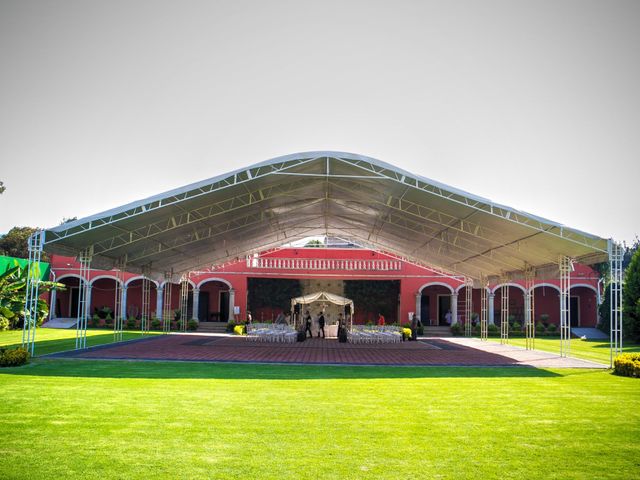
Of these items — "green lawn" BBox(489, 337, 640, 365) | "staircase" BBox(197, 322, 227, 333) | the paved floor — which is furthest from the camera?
"staircase" BBox(197, 322, 227, 333)

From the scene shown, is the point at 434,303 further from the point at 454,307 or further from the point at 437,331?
the point at 437,331

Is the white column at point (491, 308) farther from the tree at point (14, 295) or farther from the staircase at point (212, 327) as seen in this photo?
the tree at point (14, 295)

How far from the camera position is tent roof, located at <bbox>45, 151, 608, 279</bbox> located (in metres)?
15.0

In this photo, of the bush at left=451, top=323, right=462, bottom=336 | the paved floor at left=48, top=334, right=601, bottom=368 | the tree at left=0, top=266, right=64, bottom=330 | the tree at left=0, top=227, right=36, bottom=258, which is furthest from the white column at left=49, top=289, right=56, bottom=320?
the bush at left=451, top=323, right=462, bottom=336

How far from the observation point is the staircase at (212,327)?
1219 inches

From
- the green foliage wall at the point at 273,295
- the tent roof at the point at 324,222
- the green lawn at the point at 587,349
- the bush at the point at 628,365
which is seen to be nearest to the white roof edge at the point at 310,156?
the tent roof at the point at 324,222

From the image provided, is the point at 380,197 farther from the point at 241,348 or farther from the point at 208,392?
the point at 208,392

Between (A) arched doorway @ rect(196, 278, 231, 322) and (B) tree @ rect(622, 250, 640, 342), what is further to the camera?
(A) arched doorway @ rect(196, 278, 231, 322)

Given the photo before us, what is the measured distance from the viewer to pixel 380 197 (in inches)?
723

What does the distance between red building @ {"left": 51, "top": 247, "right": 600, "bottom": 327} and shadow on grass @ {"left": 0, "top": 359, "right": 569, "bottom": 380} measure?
704 inches

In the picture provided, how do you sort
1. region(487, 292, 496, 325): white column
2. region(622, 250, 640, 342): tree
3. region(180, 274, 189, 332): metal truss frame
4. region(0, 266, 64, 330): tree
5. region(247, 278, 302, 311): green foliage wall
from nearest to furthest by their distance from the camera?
region(0, 266, 64, 330): tree, region(622, 250, 640, 342): tree, region(180, 274, 189, 332): metal truss frame, region(487, 292, 496, 325): white column, region(247, 278, 302, 311): green foliage wall

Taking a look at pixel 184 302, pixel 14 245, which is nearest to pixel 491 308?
pixel 184 302

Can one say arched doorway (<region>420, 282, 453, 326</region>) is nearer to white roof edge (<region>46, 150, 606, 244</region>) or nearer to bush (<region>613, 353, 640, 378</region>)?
white roof edge (<region>46, 150, 606, 244</region>)

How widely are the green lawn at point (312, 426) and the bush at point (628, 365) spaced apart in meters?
1.05
